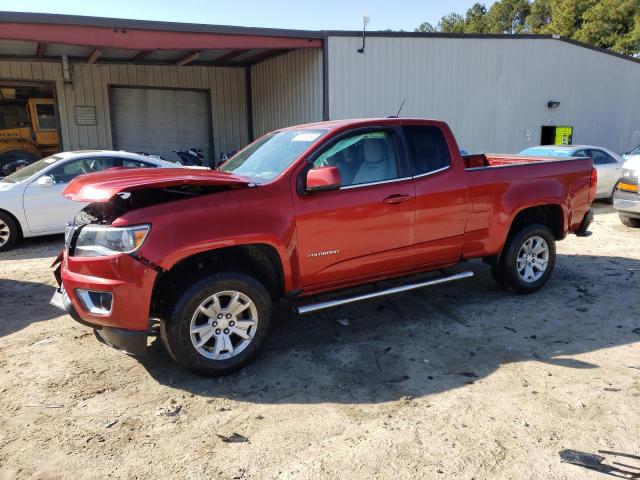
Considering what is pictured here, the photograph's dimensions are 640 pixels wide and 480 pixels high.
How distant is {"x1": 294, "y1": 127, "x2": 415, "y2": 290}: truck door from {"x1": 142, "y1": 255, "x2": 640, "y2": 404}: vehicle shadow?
25.2 inches

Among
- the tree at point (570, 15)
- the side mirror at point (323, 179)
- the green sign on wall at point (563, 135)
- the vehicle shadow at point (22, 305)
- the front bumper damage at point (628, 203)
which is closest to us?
the side mirror at point (323, 179)

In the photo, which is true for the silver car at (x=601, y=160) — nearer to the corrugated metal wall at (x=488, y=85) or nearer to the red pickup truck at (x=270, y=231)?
the corrugated metal wall at (x=488, y=85)

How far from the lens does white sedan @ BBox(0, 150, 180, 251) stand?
7.91 m

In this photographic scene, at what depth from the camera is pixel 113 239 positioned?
3445 millimetres

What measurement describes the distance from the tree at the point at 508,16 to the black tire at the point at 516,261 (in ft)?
177

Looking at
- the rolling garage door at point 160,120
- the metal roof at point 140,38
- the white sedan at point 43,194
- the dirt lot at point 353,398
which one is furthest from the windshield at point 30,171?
the rolling garage door at point 160,120

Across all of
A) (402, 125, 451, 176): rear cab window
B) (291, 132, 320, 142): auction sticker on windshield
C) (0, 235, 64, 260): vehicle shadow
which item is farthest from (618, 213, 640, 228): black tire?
(0, 235, 64, 260): vehicle shadow

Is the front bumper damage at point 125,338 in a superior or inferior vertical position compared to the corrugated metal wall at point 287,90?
inferior

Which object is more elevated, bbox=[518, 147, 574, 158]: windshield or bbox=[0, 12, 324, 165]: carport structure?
bbox=[0, 12, 324, 165]: carport structure

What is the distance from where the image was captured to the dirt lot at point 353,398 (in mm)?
2846

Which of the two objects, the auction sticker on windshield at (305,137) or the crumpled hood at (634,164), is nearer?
the auction sticker on windshield at (305,137)

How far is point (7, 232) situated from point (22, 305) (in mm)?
3134

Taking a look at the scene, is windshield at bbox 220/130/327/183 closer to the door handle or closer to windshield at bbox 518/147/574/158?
the door handle

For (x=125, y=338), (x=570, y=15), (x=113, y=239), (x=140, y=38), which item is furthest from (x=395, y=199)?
(x=570, y=15)
